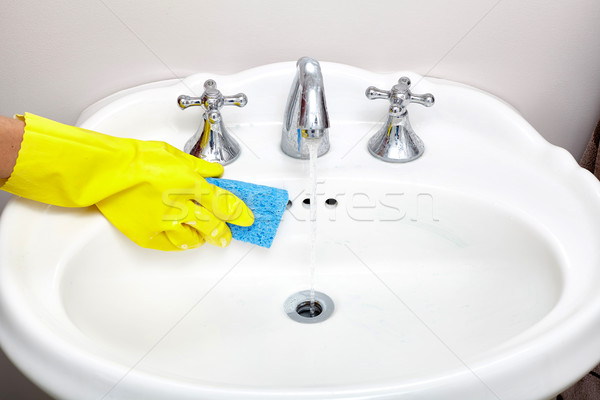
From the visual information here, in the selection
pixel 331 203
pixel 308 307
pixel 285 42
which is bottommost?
pixel 308 307

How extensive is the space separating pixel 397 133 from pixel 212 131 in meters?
0.26

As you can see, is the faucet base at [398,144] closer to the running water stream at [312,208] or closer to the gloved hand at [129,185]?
the running water stream at [312,208]

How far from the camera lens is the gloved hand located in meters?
0.62

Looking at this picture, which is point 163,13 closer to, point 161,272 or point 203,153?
point 203,153

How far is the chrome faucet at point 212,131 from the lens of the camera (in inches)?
28.5

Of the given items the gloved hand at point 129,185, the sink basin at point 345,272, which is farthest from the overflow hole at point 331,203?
the gloved hand at point 129,185

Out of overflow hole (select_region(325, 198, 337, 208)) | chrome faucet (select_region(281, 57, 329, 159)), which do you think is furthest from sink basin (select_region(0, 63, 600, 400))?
chrome faucet (select_region(281, 57, 329, 159))

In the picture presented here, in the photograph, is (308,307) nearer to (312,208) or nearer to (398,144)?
(312,208)

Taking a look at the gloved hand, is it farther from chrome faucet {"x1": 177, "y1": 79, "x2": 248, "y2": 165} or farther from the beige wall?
the beige wall

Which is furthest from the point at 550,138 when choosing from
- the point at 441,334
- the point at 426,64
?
the point at 441,334

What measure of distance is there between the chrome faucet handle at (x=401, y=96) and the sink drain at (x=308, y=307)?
0.27 metres

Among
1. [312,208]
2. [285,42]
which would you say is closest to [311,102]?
[312,208]

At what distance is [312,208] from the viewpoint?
705 millimetres

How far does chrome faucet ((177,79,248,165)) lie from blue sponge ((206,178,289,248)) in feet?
0.23
